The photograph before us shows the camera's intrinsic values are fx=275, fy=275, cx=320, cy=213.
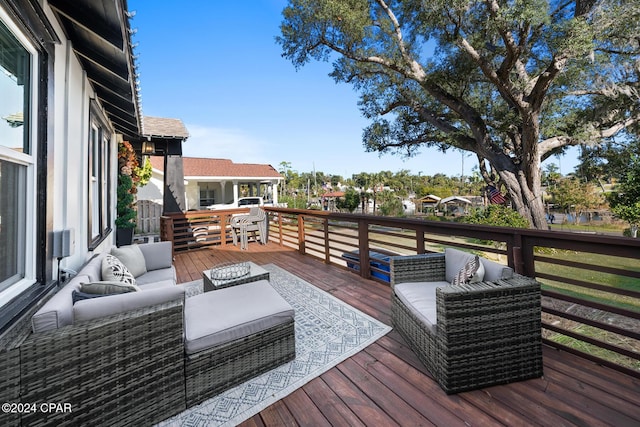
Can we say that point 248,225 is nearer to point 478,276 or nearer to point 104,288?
point 104,288

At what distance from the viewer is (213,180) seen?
15969 millimetres

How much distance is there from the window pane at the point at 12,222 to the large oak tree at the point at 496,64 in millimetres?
8377

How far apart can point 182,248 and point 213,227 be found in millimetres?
1002

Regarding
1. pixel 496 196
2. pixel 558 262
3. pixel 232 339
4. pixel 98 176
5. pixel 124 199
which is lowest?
pixel 232 339

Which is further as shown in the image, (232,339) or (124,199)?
(124,199)

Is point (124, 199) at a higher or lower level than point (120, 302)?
higher

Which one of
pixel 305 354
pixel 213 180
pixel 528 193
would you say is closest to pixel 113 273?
pixel 305 354

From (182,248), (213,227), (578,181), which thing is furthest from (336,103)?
(578,181)

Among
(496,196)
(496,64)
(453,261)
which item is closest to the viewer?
(453,261)

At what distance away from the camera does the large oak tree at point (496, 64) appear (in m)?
6.70

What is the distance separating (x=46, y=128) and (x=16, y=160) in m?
0.36

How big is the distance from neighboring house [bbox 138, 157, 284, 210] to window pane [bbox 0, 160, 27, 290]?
45.5 ft

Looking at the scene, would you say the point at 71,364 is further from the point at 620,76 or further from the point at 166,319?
the point at 620,76

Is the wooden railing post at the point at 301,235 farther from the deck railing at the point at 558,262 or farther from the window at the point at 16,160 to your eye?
the window at the point at 16,160
